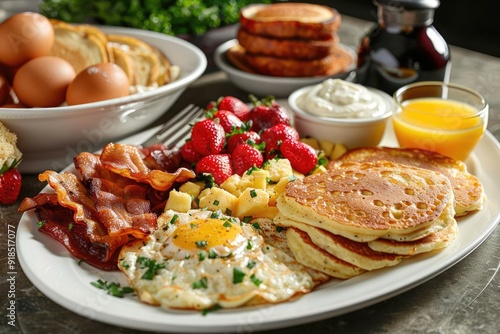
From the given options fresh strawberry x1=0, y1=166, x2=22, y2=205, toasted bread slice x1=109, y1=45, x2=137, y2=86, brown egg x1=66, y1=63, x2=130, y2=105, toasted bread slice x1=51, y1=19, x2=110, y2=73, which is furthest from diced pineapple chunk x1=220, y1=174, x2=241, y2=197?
toasted bread slice x1=51, y1=19, x2=110, y2=73

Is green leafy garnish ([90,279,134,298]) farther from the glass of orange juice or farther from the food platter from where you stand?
the glass of orange juice

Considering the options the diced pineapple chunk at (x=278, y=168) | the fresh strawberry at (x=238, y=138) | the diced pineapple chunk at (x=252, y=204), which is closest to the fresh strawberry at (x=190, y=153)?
the fresh strawberry at (x=238, y=138)

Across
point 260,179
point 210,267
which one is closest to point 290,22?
point 260,179

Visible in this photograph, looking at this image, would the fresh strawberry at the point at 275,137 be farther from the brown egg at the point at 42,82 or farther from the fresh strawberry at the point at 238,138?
the brown egg at the point at 42,82

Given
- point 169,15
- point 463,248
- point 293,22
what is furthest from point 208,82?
point 463,248

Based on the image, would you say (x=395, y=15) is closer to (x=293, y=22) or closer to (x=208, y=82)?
(x=293, y=22)

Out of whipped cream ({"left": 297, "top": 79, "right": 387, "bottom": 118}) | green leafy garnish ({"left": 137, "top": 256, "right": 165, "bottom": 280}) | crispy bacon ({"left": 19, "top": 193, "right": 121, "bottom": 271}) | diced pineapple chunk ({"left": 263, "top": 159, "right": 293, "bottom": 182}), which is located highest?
whipped cream ({"left": 297, "top": 79, "right": 387, "bottom": 118})
